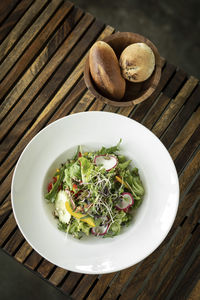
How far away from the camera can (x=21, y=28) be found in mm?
1328

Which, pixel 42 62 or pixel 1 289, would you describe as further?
pixel 1 289

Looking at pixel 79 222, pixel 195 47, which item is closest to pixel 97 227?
pixel 79 222

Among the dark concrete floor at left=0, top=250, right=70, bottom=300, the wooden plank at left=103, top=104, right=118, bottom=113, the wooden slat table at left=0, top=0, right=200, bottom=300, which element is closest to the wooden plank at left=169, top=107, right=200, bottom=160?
the wooden slat table at left=0, top=0, right=200, bottom=300

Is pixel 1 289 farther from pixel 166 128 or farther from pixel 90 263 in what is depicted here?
pixel 166 128

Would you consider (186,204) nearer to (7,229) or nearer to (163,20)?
(7,229)

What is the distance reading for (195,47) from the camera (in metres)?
1.97

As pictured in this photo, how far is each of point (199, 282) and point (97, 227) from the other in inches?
15.6

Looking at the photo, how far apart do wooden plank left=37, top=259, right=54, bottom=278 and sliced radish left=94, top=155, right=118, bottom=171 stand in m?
0.38

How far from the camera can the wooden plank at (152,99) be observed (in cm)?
128

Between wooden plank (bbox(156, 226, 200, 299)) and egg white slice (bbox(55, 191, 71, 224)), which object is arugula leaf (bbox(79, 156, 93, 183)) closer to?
egg white slice (bbox(55, 191, 71, 224))

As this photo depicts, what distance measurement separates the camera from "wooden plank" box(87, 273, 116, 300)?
46.6 inches

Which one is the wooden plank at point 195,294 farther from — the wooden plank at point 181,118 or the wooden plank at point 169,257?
the wooden plank at point 181,118

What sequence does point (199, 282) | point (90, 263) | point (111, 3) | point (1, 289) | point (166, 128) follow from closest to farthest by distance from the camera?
point (90, 263) < point (199, 282) < point (166, 128) < point (1, 289) < point (111, 3)

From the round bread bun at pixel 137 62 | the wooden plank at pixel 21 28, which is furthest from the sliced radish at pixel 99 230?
the wooden plank at pixel 21 28
